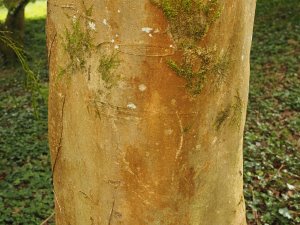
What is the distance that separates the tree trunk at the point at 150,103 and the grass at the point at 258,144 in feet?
6.32

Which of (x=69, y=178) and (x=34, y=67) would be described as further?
(x=34, y=67)

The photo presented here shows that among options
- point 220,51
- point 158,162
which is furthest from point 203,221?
point 220,51

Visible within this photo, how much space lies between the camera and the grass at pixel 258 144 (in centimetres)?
402

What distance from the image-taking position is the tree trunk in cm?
124

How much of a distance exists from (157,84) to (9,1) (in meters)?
8.28

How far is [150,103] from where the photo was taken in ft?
4.22

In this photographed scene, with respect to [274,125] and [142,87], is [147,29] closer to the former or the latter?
[142,87]

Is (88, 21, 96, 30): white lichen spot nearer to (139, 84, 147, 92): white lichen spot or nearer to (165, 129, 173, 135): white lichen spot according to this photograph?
(139, 84, 147, 92): white lichen spot

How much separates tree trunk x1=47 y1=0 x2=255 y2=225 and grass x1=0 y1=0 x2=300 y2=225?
193cm

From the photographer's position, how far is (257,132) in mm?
5492

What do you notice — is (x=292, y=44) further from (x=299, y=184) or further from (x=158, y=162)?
(x=158, y=162)

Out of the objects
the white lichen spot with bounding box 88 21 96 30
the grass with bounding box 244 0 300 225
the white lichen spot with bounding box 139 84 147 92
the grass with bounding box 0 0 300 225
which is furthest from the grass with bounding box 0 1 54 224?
the grass with bounding box 244 0 300 225

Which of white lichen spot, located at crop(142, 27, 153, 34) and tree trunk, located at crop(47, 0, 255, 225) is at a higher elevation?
white lichen spot, located at crop(142, 27, 153, 34)

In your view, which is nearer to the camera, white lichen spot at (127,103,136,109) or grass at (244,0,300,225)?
white lichen spot at (127,103,136,109)
